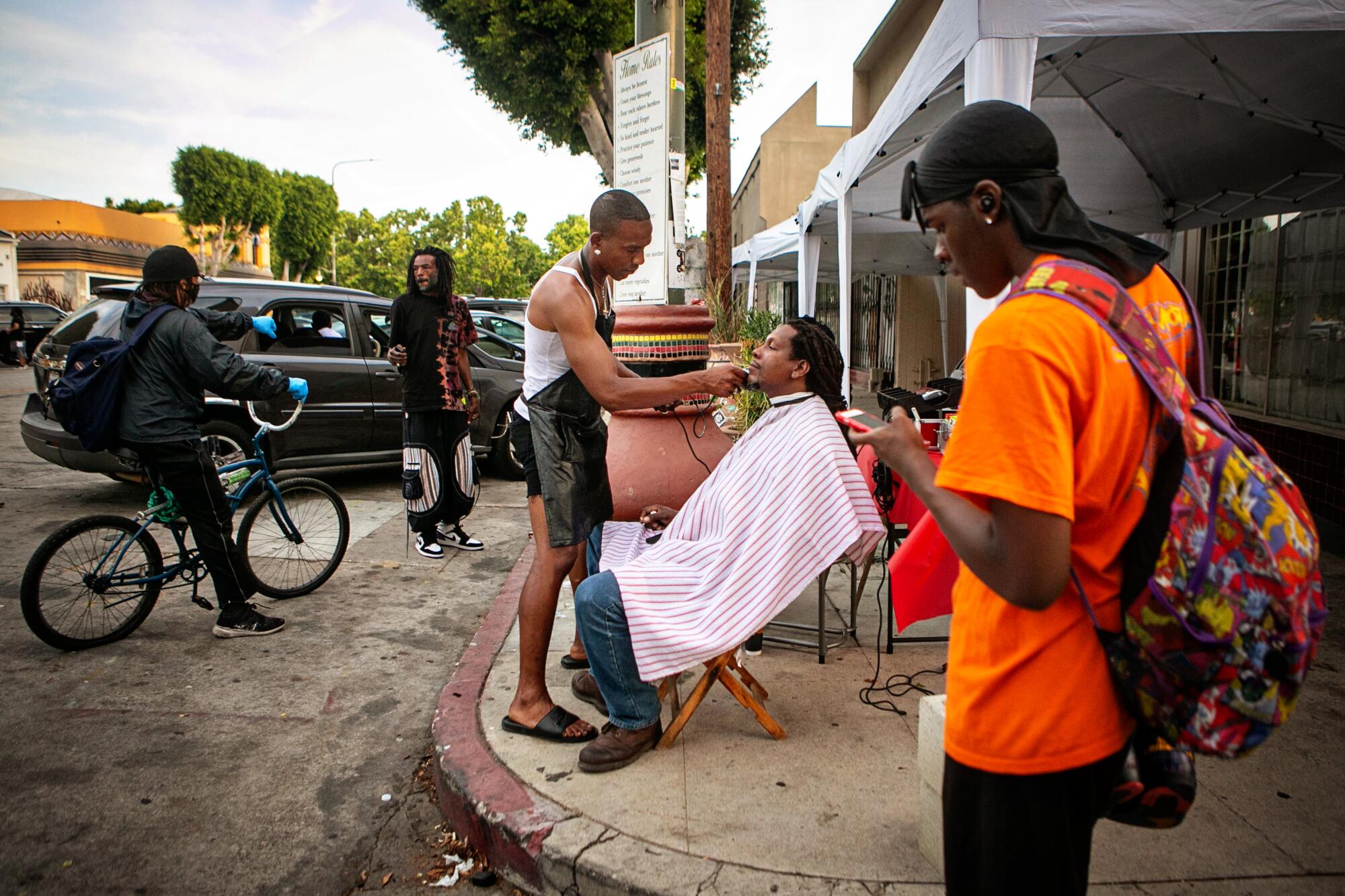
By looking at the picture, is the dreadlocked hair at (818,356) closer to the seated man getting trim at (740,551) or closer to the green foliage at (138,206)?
the seated man getting trim at (740,551)

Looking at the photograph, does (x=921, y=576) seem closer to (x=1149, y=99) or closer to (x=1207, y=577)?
(x=1207, y=577)

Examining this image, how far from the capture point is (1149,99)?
6.20m

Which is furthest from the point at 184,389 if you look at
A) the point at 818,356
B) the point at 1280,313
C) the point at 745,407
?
the point at 1280,313

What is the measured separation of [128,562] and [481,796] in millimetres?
2675

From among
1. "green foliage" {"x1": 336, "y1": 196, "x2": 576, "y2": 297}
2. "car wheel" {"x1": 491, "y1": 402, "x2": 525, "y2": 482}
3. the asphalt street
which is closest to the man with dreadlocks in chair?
the asphalt street

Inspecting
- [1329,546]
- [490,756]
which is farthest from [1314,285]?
[490,756]

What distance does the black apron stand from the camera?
324 centimetres

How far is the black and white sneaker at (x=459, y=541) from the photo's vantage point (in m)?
6.41

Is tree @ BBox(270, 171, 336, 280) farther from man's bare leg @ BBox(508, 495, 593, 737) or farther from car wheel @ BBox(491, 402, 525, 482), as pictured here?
man's bare leg @ BBox(508, 495, 593, 737)

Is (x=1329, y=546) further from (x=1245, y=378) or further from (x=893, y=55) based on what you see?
(x=893, y=55)

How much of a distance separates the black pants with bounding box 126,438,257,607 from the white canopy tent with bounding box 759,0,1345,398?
3610mm

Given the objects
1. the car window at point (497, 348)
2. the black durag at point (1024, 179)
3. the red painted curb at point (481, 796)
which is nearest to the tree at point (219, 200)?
the car window at point (497, 348)

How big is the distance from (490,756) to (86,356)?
2.71 m

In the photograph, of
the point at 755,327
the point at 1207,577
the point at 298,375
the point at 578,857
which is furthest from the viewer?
the point at 755,327
